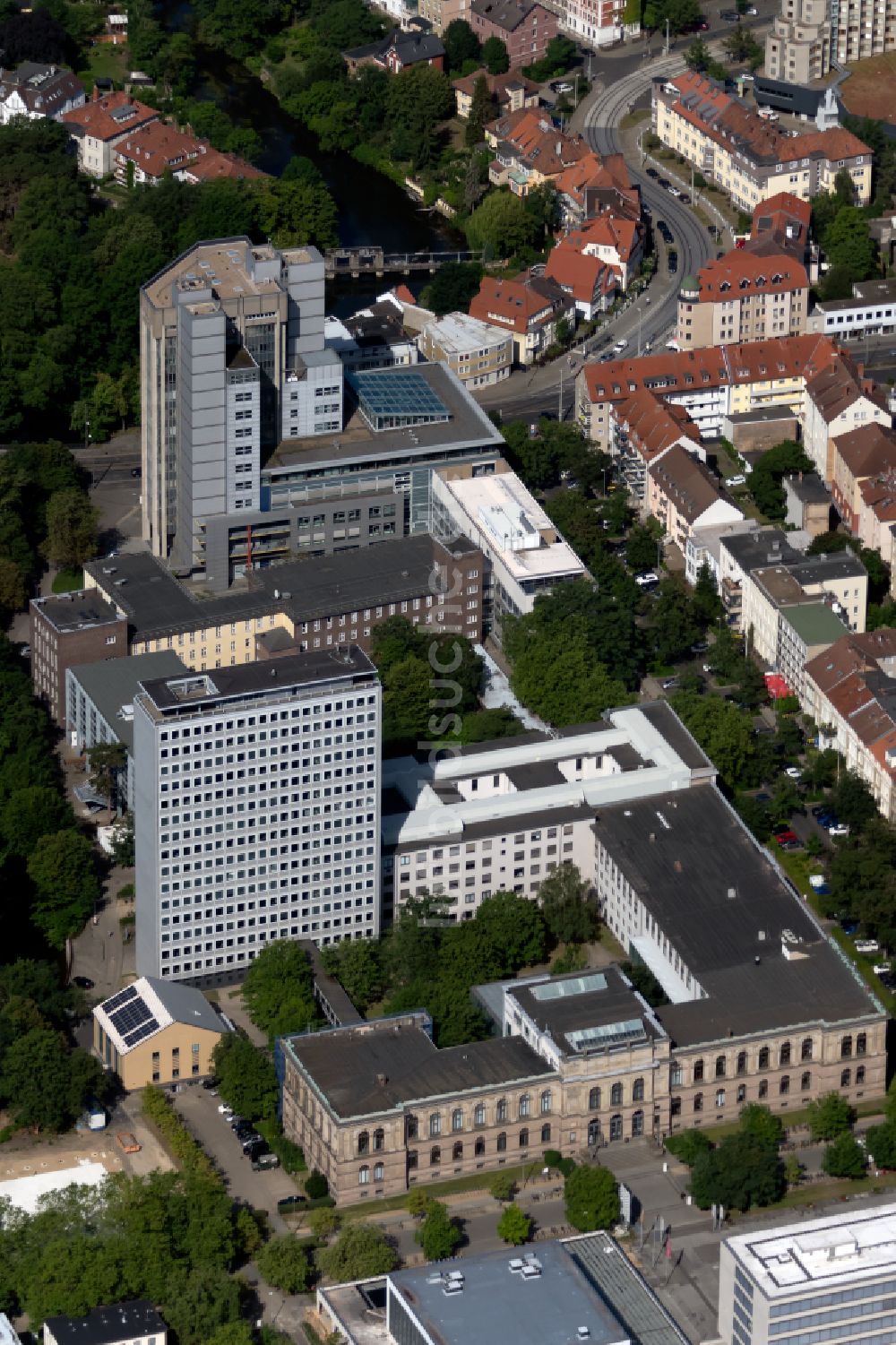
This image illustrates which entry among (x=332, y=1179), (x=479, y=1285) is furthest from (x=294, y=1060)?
(x=479, y=1285)

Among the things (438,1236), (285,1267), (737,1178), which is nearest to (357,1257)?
(285,1267)

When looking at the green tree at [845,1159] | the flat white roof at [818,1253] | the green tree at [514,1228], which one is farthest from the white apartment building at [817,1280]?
the green tree at [845,1159]

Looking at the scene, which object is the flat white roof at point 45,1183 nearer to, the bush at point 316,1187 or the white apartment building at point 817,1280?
the bush at point 316,1187

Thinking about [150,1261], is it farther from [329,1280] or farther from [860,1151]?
[860,1151]

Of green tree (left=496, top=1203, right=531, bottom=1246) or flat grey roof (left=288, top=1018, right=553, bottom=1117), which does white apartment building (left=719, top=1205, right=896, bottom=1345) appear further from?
flat grey roof (left=288, top=1018, right=553, bottom=1117)

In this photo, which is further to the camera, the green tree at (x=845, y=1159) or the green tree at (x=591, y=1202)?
the green tree at (x=845, y=1159)

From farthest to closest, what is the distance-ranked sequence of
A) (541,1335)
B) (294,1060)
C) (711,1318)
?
(294,1060)
(711,1318)
(541,1335)

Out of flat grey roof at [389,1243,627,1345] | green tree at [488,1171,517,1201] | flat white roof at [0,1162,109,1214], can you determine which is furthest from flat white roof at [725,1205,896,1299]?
flat white roof at [0,1162,109,1214]
